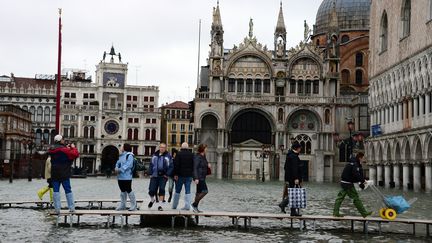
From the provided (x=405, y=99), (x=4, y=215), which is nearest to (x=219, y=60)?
(x=405, y=99)

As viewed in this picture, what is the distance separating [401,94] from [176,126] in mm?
66248

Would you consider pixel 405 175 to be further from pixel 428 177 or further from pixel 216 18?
pixel 216 18

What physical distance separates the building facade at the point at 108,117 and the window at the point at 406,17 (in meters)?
63.2

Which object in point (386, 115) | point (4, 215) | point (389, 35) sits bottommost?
point (4, 215)

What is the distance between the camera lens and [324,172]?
78.8 m

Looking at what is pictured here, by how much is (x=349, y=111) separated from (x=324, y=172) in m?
7.65

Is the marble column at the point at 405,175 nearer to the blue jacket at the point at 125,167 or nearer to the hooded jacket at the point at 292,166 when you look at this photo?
the hooded jacket at the point at 292,166

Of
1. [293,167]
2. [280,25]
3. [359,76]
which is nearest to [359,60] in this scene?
[359,76]

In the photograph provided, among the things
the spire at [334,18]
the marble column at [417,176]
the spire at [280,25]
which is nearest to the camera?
the marble column at [417,176]

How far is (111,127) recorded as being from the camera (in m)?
113

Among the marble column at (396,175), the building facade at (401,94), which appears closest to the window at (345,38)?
the building facade at (401,94)

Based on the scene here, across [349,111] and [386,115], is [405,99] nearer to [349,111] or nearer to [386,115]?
[386,115]

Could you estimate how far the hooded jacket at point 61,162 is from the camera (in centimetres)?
1875

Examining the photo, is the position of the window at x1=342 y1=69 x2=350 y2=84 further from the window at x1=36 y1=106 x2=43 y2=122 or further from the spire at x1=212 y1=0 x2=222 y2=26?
the window at x1=36 y1=106 x2=43 y2=122
